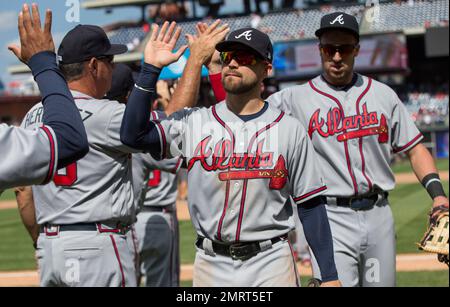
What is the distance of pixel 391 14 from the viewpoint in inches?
1334

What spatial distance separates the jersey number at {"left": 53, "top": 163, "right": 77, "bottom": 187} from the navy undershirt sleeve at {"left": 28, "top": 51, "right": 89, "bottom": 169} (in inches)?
59.0

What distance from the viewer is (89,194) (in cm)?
397

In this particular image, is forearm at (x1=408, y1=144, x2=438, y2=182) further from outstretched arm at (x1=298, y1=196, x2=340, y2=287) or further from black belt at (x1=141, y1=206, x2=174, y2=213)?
black belt at (x1=141, y1=206, x2=174, y2=213)

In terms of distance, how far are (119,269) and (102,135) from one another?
0.76m

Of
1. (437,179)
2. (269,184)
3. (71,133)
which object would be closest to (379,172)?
(437,179)

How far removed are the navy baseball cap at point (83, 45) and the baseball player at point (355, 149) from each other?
133cm

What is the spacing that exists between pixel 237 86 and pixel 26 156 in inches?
64.3

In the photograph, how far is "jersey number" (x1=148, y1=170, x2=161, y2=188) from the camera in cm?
645

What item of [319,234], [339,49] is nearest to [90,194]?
[319,234]

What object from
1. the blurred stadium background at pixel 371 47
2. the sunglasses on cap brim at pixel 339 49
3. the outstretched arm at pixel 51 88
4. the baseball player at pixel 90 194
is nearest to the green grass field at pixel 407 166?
the blurred stadium background at pixel 371 47

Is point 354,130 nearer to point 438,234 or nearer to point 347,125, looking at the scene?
point 347,125

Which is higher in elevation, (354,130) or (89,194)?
(354,130)

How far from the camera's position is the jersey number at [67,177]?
156 inches
